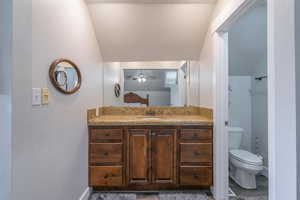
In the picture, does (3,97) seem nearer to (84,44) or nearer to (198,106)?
(84,44)

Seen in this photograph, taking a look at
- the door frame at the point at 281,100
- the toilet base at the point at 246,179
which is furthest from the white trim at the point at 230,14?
the toilet base at the point at 246,179

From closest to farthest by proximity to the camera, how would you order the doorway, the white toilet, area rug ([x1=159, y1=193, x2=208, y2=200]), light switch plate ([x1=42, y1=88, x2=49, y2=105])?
1. light switch plate ([x1=42, y1=88, x2=49, y2=105])
2. area rug ([x1=159, y1=193, x2=208, y2=200])
3. the white toilet
4. the doorway

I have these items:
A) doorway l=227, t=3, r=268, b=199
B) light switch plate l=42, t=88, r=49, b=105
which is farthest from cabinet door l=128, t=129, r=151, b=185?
doorway l=227, t=3, r=268, b=199

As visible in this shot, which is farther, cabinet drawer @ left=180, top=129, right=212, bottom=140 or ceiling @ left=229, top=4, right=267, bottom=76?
ceiling @ left=229, top=4, right=267, bottom=76

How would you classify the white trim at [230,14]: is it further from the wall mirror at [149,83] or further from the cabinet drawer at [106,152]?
the cabinet drawer at [106,152]

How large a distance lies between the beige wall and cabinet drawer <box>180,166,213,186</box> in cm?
114

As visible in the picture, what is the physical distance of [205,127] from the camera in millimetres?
2156

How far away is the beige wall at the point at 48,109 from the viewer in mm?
1053

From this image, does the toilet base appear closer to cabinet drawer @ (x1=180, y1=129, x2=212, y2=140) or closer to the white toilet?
the white toilet

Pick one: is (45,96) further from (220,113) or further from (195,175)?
(195,175)

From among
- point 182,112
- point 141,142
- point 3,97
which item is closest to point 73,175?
point 141,142

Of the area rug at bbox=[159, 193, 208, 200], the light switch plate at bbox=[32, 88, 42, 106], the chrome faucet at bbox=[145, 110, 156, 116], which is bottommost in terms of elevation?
the area rug at bbox=[159, 193, 208, 200]

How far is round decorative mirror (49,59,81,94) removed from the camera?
4.69ft

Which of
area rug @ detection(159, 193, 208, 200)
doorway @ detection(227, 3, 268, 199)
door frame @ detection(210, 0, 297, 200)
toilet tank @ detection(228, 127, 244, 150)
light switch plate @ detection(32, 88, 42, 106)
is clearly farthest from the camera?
toilet tank @ detection(228, 127, 244, 150)
